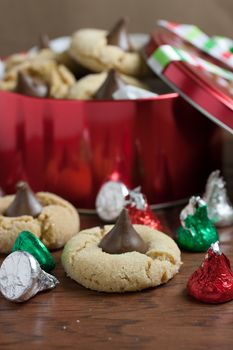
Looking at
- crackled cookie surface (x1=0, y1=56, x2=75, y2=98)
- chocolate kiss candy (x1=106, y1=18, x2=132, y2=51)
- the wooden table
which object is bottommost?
the wooden table

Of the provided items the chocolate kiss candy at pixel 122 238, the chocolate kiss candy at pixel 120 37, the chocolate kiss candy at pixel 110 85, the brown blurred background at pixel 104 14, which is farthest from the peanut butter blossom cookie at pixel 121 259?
the brown blurred background at pixel 104 14

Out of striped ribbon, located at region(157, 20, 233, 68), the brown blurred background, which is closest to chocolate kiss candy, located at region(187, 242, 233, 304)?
striped ribbon, located at region(157, 20, 233, 68)

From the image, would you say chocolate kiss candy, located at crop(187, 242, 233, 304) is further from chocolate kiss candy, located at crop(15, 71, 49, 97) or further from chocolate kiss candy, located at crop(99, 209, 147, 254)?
chocolate kiss candy, located at crop(15, 71, 49, 97)

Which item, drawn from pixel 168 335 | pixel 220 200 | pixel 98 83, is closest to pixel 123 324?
pixel 168 335

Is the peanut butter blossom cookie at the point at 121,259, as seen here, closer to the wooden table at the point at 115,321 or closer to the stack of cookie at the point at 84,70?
the wooden table at the point at 115,321

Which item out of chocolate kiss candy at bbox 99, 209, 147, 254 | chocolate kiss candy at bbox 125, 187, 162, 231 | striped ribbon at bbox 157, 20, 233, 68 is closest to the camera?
chocolate kiss candy at bbox 99, 209, 147, 254

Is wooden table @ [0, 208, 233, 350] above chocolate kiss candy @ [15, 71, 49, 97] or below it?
below

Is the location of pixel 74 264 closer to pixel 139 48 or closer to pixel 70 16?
pixel 139 48
